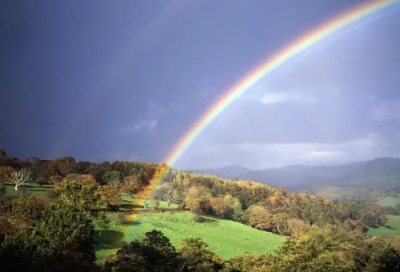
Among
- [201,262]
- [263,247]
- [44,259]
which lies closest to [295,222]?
[263,247]

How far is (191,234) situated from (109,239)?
713 inches

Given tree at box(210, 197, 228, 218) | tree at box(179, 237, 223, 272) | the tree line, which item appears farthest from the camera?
tree at box(210, 197, 228, 218)

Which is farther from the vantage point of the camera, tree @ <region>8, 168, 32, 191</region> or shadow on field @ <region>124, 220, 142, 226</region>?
tree @ <region>8, 168, 32, 191</region>

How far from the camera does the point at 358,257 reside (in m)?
47.5

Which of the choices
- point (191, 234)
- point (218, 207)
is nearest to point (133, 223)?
point (191, 234)

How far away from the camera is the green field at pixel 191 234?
52156 millimetres

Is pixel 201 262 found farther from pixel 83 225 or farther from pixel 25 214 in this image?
pixel 25 214

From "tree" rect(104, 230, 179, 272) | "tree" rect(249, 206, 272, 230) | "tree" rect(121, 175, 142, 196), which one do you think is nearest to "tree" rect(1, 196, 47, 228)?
"tree" rect(104, 230, 179, 272)

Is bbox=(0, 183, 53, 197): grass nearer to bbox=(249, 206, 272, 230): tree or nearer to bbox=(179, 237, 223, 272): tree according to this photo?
bbox=(179, 237, 223, 272): tree

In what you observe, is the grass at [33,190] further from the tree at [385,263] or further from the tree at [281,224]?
the tree at [281,224]

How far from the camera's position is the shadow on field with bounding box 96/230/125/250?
4684 cm

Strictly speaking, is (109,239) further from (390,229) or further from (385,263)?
(390,229)

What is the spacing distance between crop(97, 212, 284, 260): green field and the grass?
66.1ft

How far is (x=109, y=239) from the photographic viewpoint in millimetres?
50281
